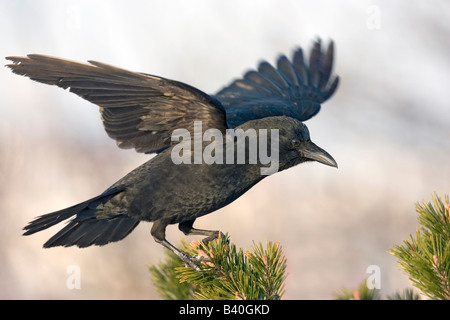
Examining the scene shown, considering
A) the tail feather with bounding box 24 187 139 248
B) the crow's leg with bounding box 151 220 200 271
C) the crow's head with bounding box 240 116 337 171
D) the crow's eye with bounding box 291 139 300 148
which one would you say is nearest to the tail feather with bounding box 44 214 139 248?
the tail feather with bounding box 24 187 139 248

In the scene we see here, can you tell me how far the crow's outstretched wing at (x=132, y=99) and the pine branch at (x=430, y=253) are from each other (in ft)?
4.81

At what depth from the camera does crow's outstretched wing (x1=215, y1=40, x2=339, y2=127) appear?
16.0 feet

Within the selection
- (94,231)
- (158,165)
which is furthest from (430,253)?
(94,231)

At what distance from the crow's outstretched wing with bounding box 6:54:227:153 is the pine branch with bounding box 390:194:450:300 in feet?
4.81

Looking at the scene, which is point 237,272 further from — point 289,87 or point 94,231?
point 289,87

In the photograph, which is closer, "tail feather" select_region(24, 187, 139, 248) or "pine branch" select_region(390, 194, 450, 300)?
"pine branch" select_region(390, 194, 450, 300)

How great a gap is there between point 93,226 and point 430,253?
→ 2.17 m

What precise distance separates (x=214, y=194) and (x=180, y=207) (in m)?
0.22

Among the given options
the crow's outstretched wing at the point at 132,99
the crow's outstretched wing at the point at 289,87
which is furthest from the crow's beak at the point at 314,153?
the crow's outstretched wing at the point at 289,87

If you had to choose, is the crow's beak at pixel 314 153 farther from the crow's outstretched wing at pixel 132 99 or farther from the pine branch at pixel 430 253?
the pine branch at pixel 430 253

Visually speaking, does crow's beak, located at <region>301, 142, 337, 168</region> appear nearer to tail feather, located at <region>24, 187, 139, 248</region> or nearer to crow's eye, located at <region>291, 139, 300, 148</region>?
crow's eye, located at <region>291, 139, 300, 148</region>
